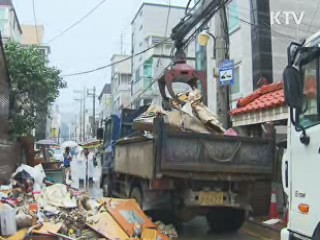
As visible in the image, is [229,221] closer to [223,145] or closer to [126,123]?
[223,145]

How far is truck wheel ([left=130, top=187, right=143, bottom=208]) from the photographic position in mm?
8936

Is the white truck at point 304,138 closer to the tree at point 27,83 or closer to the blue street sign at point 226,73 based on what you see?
the blue street sign at point 226,73

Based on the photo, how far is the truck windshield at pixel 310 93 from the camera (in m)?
4.04

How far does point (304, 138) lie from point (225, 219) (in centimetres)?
544

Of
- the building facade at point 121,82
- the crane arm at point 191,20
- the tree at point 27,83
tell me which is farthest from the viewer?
the building facade at point 121,82

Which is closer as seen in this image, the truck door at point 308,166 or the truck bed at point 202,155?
the truck door at point 308,166

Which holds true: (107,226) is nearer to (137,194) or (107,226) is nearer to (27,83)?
(137,194)

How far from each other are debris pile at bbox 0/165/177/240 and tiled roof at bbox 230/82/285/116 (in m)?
3.74

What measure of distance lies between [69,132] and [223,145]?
133m

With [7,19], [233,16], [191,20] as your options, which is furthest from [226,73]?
[7,19]

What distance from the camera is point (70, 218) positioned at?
7.48m

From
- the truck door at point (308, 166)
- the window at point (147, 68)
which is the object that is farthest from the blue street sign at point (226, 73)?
the window at point (147, 68)

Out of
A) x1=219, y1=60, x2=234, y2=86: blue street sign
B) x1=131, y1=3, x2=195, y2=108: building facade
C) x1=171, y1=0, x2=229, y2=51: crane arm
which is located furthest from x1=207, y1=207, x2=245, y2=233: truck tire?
x1=131, y1=3, x2=195, y2=108: building facade

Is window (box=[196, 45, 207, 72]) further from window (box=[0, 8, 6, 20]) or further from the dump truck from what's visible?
window (box=[0, 8, 6, 20])
